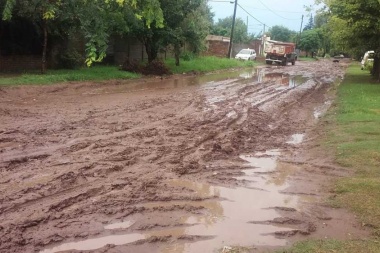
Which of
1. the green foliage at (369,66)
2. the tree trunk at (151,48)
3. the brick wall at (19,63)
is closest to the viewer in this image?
the brick wall at (19,63)

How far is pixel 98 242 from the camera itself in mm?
4938

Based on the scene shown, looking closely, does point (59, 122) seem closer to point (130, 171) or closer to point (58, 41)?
point (130, 171)

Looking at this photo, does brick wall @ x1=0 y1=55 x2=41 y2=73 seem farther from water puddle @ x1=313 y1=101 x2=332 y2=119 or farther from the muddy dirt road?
water puddle @ x1=313 y1=101 x2=332 y2=119

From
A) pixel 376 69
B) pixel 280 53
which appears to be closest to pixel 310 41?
pixel 280 53

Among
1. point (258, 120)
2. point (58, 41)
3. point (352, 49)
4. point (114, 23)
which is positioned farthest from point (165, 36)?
point (258, 120)

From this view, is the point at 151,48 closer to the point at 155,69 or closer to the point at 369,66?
the point at 155,69

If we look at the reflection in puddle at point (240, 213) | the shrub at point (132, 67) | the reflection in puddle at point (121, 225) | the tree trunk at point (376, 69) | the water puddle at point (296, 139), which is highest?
the tree trunk at point (376, 69)

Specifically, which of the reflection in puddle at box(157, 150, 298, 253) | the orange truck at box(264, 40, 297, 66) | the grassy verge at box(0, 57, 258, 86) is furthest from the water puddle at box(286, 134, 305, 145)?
the orange truck at box(264, 40, 297, 66)

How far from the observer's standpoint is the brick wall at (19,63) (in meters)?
21.1

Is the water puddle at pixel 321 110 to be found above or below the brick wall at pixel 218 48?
below

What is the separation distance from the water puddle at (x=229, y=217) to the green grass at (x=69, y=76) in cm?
1288

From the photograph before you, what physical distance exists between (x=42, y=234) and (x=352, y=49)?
78.9ft

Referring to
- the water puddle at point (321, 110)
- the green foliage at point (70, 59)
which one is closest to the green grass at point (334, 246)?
the water puddle at point (321, 110)

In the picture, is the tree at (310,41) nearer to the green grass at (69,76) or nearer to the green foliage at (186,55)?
the green foliage at (186,55)
